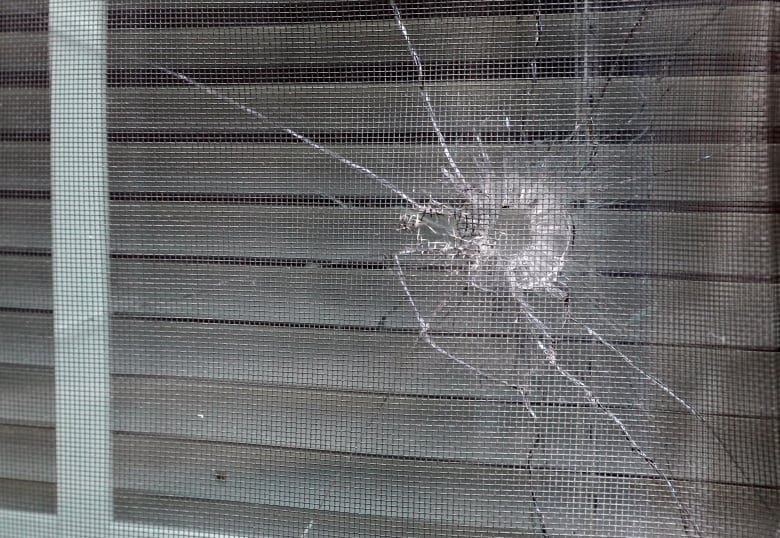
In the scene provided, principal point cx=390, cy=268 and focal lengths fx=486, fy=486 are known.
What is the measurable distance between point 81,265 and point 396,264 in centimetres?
74

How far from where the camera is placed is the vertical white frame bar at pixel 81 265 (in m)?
1.10

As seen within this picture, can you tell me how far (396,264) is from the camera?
1028mm

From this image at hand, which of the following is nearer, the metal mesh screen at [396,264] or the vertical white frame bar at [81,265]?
the metal mesh screen at [396,264]

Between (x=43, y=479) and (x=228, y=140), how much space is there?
93cm

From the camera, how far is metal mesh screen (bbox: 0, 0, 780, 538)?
97 centimetres

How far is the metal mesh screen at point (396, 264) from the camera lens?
0.97 m

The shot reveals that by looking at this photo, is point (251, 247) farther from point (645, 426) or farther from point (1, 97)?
point (645, 426)

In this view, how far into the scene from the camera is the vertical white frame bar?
1.10 metres

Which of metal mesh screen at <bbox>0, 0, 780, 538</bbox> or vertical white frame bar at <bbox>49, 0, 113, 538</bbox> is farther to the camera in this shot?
vertical white frame bar at <bbox>49, 0, 113, 538</bbox>

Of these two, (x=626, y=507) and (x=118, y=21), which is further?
(x=118, y=21)

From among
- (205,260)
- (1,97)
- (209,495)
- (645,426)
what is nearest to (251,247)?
(205,260)

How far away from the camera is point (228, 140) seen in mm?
1062

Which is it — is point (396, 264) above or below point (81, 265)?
below

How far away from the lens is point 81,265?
1128 mm
